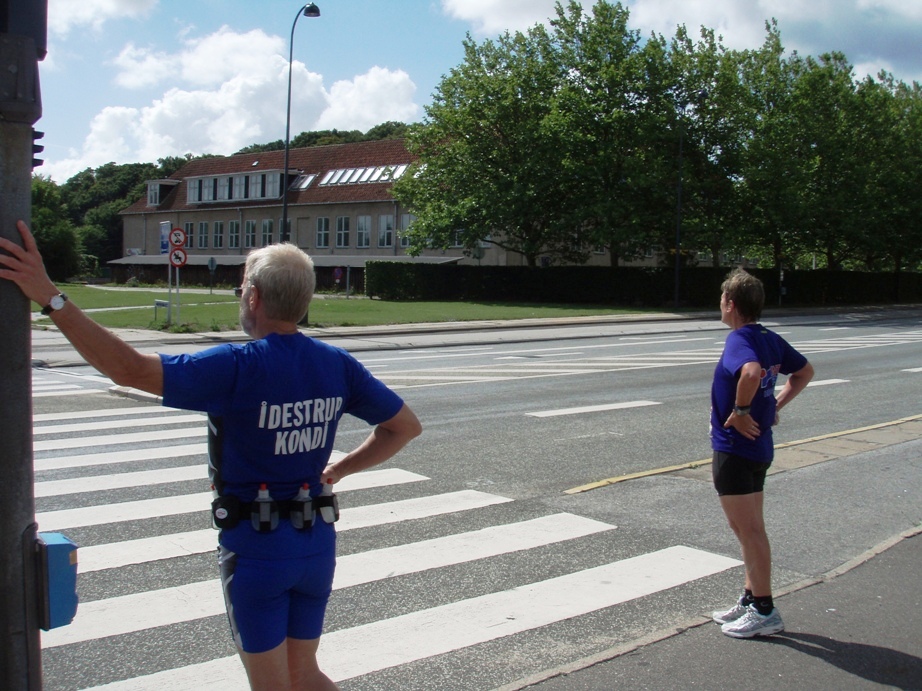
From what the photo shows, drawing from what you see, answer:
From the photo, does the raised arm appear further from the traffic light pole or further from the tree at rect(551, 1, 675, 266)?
the tree at rect(551, 1, 675, 266)

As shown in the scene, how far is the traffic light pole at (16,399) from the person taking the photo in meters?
2.30

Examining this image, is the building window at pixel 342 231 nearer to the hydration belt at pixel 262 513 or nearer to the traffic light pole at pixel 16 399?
the hydration belt at pixel 262 513

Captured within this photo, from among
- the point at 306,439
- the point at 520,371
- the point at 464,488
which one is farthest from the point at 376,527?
the point at 520,371

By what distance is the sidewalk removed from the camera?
13.7ft

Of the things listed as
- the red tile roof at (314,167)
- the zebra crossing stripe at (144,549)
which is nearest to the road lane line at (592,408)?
the zebra crossing stripe at (144,549)

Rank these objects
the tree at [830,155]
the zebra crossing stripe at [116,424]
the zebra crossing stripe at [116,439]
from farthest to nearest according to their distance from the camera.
Answer: the tree at [830,155] → the zebra crossing stripe at [116,424] → the zebra crossing stripe at [116,439]

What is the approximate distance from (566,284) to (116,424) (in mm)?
39333

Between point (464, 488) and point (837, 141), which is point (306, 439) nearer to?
point (464, 488)

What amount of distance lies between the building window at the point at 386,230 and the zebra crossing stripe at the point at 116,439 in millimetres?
53751

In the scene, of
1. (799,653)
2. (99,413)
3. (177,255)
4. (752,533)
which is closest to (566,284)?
(177,255)

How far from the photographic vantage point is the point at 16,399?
237 centimetres

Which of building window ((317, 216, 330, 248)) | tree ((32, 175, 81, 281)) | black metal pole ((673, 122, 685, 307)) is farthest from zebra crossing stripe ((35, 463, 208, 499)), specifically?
tree ((32, 175, 81, 281))

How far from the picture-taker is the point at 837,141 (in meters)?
51.8

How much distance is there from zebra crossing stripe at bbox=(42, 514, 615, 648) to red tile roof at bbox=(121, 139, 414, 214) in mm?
54852
